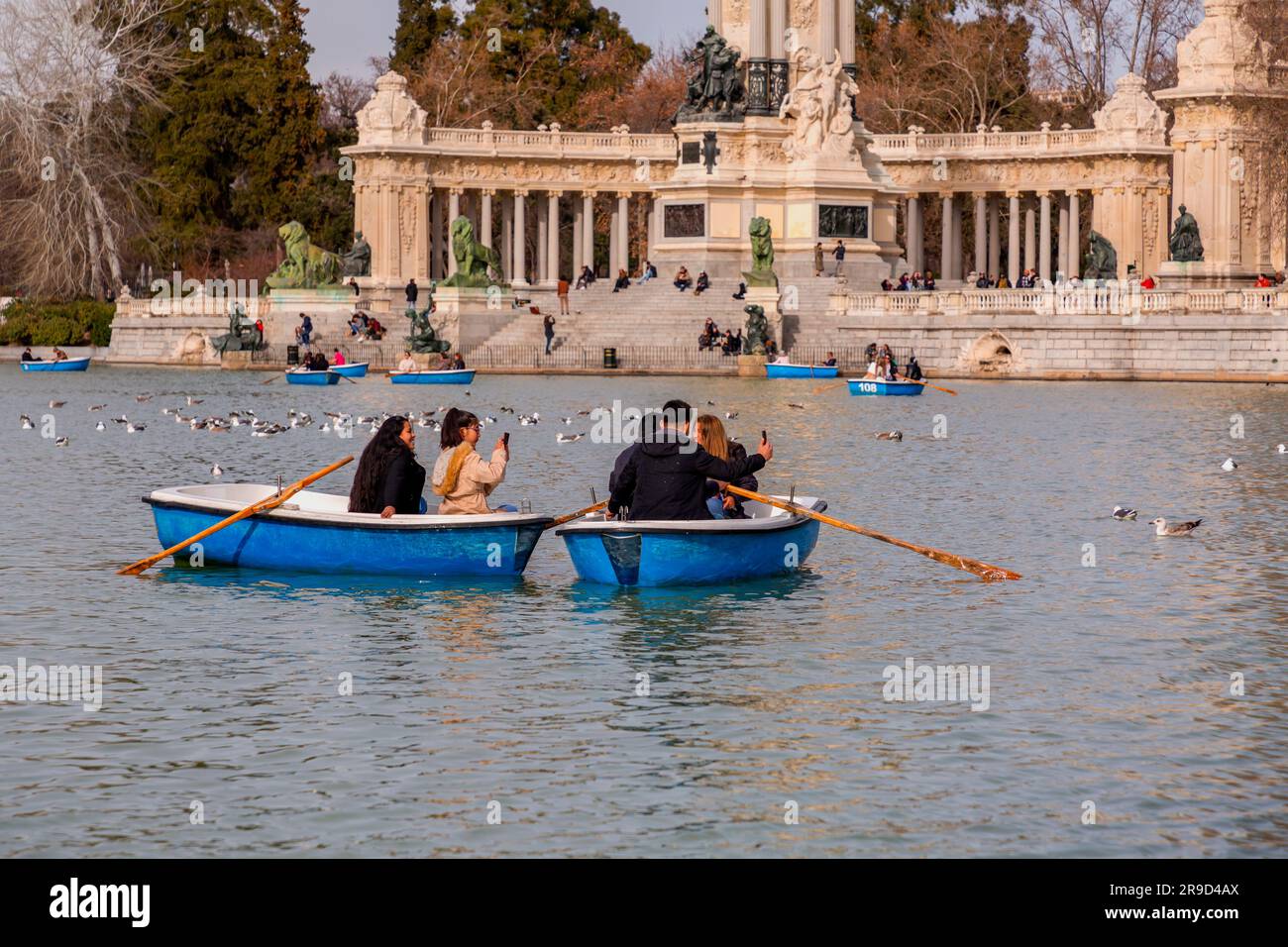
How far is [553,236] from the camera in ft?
317

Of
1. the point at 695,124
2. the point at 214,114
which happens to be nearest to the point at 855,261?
the point at 695,124

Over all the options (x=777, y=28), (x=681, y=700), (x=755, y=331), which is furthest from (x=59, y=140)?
(x=681, y=700)

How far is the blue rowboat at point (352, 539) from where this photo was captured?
21.5m

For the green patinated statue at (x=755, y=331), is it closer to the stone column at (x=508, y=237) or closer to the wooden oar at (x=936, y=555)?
the stone column at (x=508, y=237)

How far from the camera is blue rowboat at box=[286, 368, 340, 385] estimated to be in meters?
62.3

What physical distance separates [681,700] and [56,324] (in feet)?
236

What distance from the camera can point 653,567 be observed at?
2125 cm

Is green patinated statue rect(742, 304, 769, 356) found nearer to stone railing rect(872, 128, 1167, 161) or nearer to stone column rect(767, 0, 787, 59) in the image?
stone column rect(767, 0, 787, 59)

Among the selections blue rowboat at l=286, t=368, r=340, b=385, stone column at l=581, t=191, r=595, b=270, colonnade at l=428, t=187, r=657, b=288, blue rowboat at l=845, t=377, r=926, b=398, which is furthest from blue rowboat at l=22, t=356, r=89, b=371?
→ blue rowboat at l=845, t=377, r=926, b=398

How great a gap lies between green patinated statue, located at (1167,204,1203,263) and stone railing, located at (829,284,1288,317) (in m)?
5.94

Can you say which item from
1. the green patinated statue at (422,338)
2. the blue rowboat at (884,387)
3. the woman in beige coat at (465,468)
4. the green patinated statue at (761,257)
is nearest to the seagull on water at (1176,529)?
the woman in beige coat at (465,468)

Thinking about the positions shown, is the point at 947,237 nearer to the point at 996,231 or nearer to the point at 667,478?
the point at 996,231
